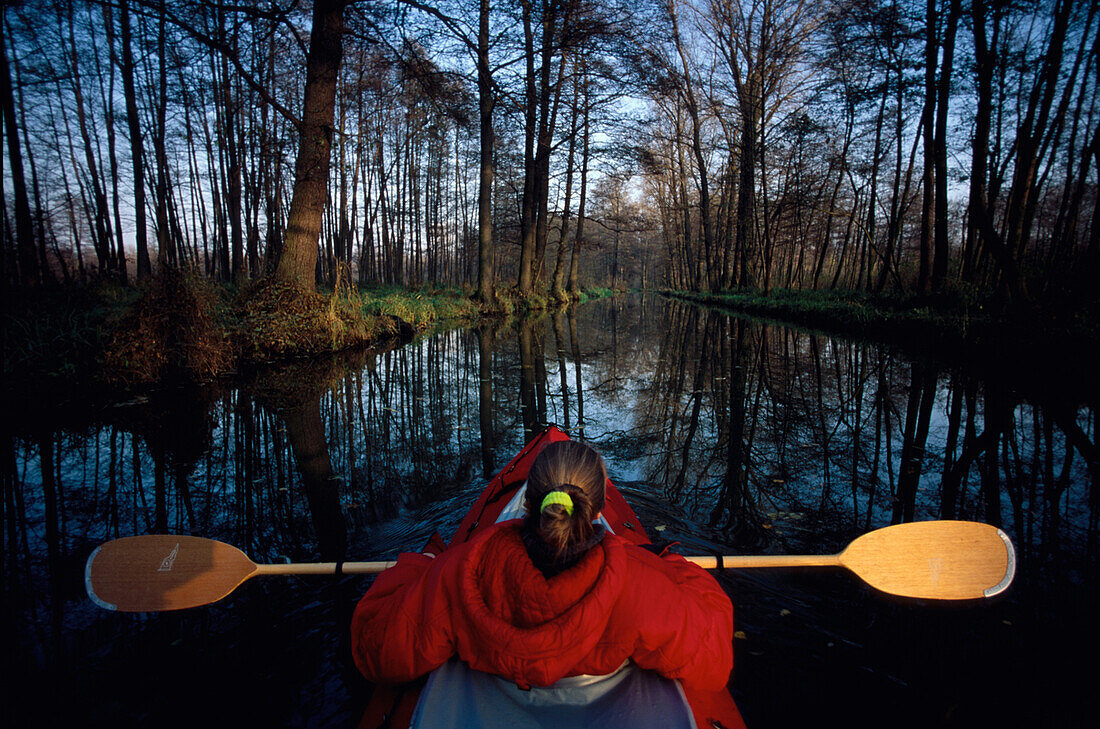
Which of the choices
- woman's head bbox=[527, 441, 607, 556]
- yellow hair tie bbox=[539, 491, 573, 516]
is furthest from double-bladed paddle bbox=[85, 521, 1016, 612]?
yellow hair tie bbox=[539, 491, 573, 516]

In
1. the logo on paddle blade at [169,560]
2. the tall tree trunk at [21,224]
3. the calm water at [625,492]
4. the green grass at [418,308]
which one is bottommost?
the calm water at [625,492]

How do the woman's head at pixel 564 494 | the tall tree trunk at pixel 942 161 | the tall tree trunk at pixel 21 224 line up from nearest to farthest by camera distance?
the woman's head at pixel 564 494 < the tall tree trunk at pixel 21 224 < the tall tree trunk at pixel 942 161

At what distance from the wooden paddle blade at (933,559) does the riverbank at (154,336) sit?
271 inches

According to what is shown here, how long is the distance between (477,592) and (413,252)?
105 feet

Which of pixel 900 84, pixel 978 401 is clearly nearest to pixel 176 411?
pixel 978 401

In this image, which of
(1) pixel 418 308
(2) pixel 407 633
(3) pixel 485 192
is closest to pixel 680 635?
(2) pixel 407 633

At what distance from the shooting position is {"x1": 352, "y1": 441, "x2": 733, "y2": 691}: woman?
1228 millimetres

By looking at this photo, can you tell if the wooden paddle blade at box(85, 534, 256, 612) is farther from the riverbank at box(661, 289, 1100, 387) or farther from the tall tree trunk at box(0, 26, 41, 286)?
the tall tree trunk at box(0, 26, 41, 286)

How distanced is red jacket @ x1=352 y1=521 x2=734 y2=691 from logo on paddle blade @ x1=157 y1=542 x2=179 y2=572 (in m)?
1.30

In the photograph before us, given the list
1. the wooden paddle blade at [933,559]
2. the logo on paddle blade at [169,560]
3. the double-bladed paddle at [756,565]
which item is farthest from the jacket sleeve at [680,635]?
the logo on paddle blade at [169,560]

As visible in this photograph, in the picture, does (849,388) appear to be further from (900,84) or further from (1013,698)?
(900,84)

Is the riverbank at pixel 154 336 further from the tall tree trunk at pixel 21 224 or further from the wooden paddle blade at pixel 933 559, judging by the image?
the wooden paddle blade at pixel 933 559

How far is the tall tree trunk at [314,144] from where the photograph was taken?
7449mm

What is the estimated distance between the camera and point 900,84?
10.8 m
